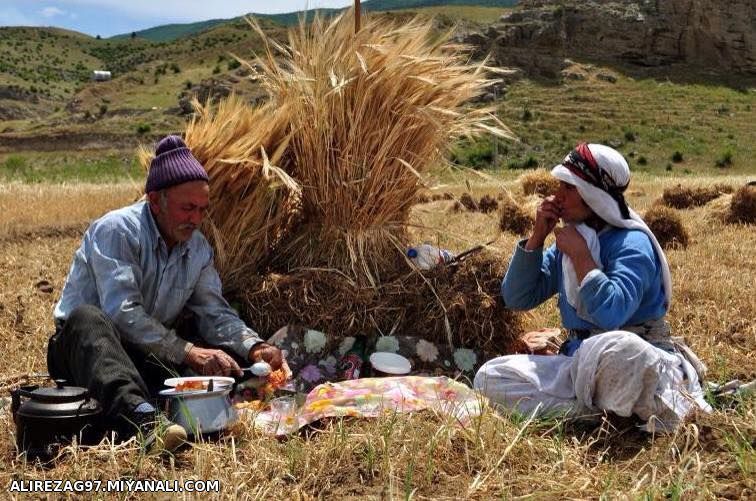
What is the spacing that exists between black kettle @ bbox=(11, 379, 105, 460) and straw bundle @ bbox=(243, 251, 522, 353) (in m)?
1.18

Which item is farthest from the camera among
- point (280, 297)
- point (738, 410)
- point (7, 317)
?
point (7, 317)

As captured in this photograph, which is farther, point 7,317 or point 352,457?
point 7,317

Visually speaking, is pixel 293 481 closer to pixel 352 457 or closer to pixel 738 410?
pixel 352 457

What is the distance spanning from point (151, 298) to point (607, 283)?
1.71m

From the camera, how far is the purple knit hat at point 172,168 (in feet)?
10.2

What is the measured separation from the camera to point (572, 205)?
302cm

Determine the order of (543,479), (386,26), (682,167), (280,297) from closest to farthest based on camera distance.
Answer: (543,479) → (280,297) → (386,26) → (682,167)

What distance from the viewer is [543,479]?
2.18 m

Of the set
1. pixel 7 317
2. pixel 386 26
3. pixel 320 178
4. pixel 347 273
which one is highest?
pixel 386 26

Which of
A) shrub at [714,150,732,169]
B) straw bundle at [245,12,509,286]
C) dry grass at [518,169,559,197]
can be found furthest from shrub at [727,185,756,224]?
shrub at [714,150,732,169]

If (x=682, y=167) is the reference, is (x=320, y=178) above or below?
above

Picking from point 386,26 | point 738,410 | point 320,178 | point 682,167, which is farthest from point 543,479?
point 682,167

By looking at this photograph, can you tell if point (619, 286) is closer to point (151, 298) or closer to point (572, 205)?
point (572, 205)

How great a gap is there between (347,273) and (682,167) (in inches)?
1131
